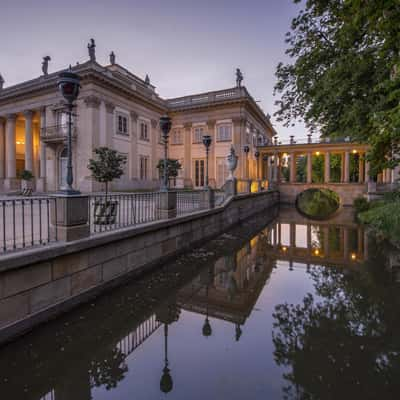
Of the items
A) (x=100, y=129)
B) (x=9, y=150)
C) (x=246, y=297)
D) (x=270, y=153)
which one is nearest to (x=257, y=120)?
(x=270, y=153)

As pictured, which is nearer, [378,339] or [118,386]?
[118,386]

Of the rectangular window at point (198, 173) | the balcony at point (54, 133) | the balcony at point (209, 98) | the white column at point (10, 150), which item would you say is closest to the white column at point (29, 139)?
the white column at point (10, 150)

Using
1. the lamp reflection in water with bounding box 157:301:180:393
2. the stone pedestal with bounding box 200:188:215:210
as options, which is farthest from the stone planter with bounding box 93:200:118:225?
the stone pedestal with bounding box 200:188:215:210

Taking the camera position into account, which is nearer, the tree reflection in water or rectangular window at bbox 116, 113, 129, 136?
the tree reflection in water

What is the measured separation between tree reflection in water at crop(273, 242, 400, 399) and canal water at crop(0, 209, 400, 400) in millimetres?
15

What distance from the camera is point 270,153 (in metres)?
29.0

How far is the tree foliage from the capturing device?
6.49 meters

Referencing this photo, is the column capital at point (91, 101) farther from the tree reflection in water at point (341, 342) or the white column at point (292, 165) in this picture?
the white column at point (292, 165)

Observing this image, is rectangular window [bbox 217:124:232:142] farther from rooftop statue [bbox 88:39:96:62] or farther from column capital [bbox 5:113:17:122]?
column capital [bbox 5:113:17:122]

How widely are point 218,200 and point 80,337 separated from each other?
367 inches

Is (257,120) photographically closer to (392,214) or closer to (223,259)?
(392,214)

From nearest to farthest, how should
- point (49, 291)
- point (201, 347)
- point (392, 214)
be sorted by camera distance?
point (201, 347), point (49, 291), point (392, 214)

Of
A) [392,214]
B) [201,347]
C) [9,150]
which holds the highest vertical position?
[9,150]

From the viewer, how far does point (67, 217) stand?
14.6 ft
